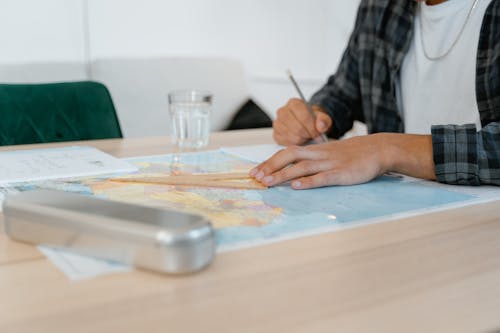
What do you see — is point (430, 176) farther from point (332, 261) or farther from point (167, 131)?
point (167, 131)

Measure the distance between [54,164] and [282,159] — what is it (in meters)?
0.38

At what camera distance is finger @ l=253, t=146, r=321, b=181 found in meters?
0.86

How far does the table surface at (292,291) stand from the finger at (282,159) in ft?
0.82

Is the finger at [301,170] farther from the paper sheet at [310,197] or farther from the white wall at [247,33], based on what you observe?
the white wall at [247,33]

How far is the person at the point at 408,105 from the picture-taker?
0.89 meters

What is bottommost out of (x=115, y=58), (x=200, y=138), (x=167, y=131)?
(x=167, y=131)

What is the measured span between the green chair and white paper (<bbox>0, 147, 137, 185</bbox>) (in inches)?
12.9

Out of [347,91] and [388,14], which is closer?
[388,14]

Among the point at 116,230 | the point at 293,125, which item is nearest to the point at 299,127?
the point at 293,125

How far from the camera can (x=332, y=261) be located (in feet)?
1.83

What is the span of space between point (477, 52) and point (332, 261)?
2.79ft

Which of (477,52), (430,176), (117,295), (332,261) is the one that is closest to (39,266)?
(117,295)

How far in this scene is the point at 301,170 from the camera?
0.86 m

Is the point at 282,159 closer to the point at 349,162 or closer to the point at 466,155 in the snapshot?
the point at 349,162
